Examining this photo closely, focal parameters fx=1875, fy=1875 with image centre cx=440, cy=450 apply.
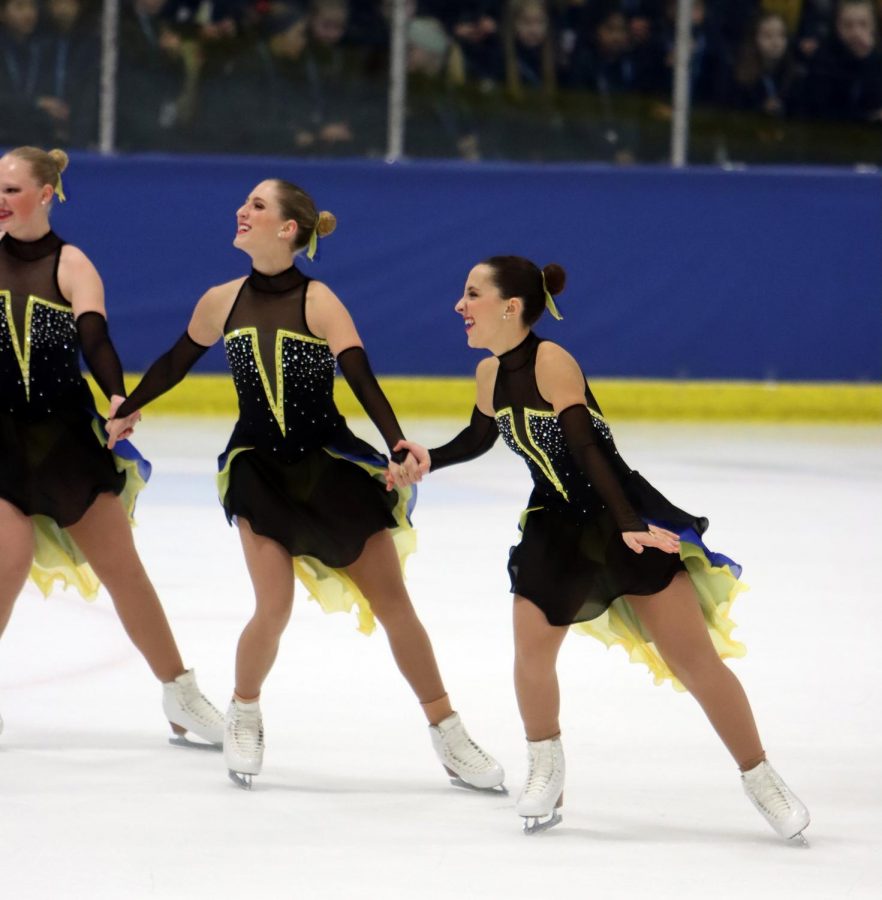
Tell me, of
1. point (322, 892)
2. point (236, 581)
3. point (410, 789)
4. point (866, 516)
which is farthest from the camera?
point (866, 516)

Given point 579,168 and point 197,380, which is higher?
point 579,168

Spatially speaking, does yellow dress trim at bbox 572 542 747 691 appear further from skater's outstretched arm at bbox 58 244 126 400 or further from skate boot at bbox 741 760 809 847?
skater's outstretched arm at bbox 58 244 126 400

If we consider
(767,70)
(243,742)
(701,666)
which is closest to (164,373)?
(243,742)

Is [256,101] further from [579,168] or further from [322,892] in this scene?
[322,892]

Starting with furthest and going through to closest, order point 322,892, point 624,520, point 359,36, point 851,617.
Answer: point 359,36, point 851,617, point 624,520, point 322,892

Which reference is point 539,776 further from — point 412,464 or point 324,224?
point 324,224

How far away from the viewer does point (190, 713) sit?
416 centimetres

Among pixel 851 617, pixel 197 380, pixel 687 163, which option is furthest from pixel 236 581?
pixel 687 163

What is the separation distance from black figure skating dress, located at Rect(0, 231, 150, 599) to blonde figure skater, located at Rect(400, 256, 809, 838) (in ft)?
3.14

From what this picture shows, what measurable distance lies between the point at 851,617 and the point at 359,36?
18.5ft

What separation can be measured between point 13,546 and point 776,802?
1.71 metres

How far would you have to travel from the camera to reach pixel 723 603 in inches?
141


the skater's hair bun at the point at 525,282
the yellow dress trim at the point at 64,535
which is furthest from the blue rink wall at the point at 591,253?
the skater's hair bun at the point at 525,282

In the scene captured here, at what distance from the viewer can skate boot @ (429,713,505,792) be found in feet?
12.5
